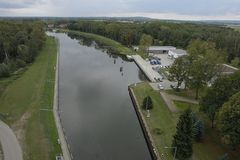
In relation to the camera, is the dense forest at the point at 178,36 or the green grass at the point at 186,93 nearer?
the green grass at the point at 186,93

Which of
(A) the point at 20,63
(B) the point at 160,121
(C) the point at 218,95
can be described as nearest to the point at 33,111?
(B) the point at 160,121

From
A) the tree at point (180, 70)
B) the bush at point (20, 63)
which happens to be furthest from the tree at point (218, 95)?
the bush at point (20, 63)

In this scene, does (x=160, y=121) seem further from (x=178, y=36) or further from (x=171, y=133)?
(x=178, y=36)

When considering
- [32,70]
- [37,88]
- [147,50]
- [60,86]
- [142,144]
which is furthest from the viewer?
[147,50]

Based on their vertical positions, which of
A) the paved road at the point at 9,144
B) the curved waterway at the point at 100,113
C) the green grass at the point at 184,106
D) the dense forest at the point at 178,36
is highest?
the dense forest at the point at 178,36

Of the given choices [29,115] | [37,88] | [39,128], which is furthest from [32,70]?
[39,128]

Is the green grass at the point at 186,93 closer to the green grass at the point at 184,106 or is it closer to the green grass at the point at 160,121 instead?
the green grass at the point at 160,121

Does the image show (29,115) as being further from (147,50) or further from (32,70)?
(147,50)
